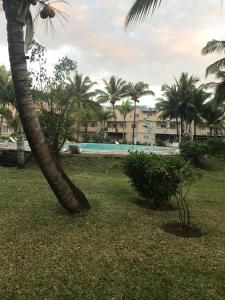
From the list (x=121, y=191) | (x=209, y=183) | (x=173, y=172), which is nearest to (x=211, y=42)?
(x=209, y=183)

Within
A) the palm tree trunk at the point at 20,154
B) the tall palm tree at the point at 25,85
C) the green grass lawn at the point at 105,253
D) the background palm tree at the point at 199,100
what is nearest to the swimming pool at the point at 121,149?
the palm tree trunk at the point at 20,154

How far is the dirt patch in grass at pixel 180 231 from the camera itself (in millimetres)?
5700

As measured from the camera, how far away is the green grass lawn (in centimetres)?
382

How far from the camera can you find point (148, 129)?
53781mm

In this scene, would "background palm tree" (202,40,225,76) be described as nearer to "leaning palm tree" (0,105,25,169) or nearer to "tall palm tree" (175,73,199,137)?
"leaning palm tree" (0,105,25,169)

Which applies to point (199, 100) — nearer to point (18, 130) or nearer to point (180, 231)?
point (18, 130)

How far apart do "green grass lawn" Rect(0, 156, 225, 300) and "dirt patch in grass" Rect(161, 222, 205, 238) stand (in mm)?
148

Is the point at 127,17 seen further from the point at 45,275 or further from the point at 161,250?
the point at 45,275

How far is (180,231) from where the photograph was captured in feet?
19.3

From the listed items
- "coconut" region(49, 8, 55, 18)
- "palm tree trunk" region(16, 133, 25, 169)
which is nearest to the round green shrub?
"coconut" region(49, 8, 55, 18)

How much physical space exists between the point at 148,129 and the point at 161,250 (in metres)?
49.4

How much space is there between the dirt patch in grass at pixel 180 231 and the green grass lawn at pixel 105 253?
0.15m

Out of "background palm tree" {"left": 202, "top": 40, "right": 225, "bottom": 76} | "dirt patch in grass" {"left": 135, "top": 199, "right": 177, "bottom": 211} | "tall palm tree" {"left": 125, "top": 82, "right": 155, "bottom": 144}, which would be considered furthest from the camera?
"tall palm tree" {"left": 125, "top": 82, "right": 155, "bottom": 144}

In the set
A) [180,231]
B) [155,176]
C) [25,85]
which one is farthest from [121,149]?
[25,85]
